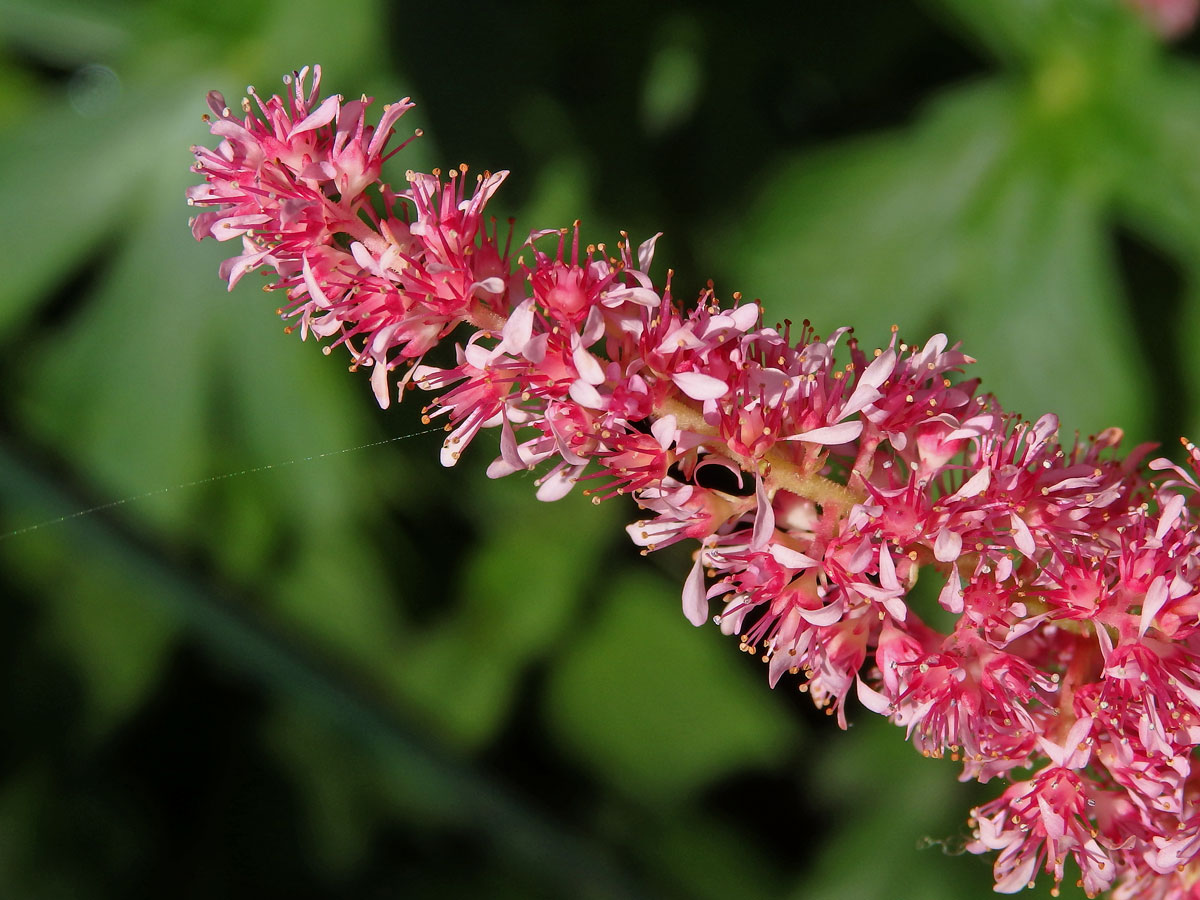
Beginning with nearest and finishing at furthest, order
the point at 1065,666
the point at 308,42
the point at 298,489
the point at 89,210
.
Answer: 1. the point at 1065,666
2. the point at 308,42
3. the point at 298,489
4. the point at 89,210

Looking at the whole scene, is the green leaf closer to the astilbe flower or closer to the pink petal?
the astilbe flower

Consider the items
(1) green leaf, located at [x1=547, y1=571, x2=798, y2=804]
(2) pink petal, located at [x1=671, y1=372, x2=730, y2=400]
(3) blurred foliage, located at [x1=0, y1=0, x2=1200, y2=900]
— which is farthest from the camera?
(1) green leaf, located at [x1=547, y1=571, x2=798, y2=804]

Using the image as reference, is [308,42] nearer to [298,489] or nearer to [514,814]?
[298,489]

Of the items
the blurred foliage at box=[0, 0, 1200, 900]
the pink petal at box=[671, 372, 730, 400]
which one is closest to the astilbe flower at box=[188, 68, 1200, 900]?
the pink petal at box=[671, 372, 730, 400]

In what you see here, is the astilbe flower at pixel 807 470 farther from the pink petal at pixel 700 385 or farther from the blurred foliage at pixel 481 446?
the blurred foliage at pixel 481 446

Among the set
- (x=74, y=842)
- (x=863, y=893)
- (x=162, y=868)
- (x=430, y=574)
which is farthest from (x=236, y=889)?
(x=863, y=893)

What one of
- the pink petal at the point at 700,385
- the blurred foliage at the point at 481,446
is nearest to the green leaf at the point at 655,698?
the blurred foliage at the point at 481,446

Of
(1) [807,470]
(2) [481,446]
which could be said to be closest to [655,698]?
(2) [481,446]
